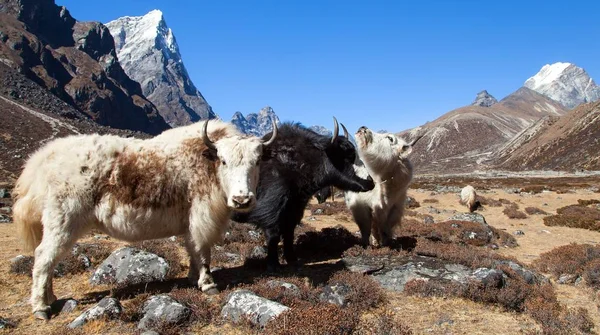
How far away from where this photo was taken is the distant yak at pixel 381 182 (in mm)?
7387

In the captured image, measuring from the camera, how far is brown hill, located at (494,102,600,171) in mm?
69938

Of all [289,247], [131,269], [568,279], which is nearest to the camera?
[131,269]

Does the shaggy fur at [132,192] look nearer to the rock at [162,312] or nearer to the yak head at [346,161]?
the rock at [162,312]

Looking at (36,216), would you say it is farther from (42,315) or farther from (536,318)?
(536,318)

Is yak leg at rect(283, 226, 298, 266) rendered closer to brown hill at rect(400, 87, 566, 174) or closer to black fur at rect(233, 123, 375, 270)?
black fur at rect(233, 123, 375, 270)

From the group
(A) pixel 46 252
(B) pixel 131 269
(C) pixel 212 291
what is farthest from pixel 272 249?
(A) pixel 46 252

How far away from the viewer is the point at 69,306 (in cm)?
491

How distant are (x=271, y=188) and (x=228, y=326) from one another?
2.58 m

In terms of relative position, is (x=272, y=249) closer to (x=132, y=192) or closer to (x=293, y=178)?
(x=293, y=178)

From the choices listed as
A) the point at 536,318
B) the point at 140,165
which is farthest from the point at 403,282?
the point at 140,165

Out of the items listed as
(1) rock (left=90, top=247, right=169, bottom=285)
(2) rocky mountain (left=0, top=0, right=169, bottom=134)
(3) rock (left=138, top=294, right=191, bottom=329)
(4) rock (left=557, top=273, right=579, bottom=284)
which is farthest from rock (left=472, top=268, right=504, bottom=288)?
(2) rocky mountain (left=0, top=0, right=169, bottom=134)

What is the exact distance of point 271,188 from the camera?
652 cm

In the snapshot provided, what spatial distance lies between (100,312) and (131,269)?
170cm

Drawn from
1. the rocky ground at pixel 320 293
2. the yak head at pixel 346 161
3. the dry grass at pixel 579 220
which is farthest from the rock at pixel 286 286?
the dry grass at pixel 579 220
